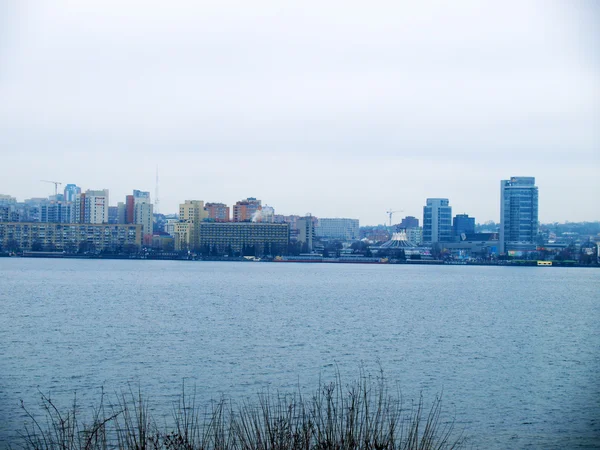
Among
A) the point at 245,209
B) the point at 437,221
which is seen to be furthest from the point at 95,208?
the point at 437,221

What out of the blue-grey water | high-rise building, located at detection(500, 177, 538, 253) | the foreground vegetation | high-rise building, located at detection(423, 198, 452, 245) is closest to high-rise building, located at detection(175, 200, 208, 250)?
high-rise building, located at detection(423, 198, 452, 245)

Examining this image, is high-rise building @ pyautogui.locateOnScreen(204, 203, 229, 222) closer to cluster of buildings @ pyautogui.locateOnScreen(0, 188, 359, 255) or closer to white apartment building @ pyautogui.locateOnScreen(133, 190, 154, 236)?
cluster of buildings @ pyautogui.locateOnScreen(0, 188, 359, 255)

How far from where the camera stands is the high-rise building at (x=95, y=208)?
147375mm

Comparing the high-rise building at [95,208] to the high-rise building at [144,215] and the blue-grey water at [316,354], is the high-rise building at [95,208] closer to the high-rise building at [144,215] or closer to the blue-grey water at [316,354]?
the high-rise building at [144,215]

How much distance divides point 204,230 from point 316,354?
368 feet

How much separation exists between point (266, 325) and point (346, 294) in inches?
792

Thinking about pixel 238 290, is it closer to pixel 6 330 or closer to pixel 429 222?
pixel 6 330

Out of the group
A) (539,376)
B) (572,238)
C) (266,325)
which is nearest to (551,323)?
(266,325)

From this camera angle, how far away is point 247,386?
54.2ft

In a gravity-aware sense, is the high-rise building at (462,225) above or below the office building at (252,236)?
above

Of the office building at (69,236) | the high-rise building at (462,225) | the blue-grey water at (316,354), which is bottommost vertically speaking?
the blue-grey water at (316,354)

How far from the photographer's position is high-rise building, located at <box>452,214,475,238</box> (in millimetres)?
162650

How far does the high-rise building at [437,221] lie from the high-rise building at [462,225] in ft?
4.96

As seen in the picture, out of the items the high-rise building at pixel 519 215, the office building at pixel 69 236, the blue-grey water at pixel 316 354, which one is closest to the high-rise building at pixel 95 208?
the office building at pixel 69 236
